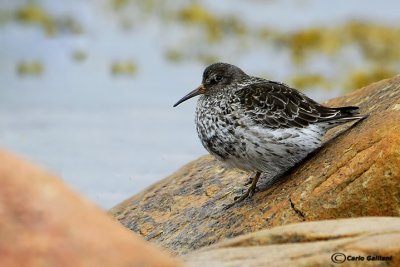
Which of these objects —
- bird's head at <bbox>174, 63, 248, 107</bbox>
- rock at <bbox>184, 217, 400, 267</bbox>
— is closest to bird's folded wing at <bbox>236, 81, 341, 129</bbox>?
bird's head at <bbox>174, 63, 248, 107</bbox>

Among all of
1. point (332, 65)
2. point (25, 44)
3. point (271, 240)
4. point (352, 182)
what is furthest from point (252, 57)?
point (271, 240)

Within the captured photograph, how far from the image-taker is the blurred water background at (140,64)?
14.5 m

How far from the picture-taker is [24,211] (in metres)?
5.54

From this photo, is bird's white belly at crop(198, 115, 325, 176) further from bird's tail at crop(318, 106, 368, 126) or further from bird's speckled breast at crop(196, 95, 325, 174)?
bird's tail at crop(318, 106, 368, 126)

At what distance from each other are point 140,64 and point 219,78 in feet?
28.9

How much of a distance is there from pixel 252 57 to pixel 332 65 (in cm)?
139

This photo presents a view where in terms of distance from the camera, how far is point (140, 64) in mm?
18906

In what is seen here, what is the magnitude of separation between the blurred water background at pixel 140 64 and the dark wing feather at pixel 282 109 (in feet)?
11.6

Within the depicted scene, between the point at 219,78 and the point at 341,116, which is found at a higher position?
the point at 219,78

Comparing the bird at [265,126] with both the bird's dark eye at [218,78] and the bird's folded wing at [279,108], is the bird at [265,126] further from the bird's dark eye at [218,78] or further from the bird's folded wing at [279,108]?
the bird's dark eye at [218,78]

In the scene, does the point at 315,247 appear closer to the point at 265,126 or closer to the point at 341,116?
the point at 265,126

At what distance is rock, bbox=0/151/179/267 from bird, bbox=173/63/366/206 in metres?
3.53

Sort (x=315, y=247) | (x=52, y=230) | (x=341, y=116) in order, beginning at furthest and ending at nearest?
(x=341, y=116)
(x=315, y=247)
(x=52, y=230)

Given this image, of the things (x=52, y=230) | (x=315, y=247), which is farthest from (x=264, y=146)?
(x=52, y=230)
